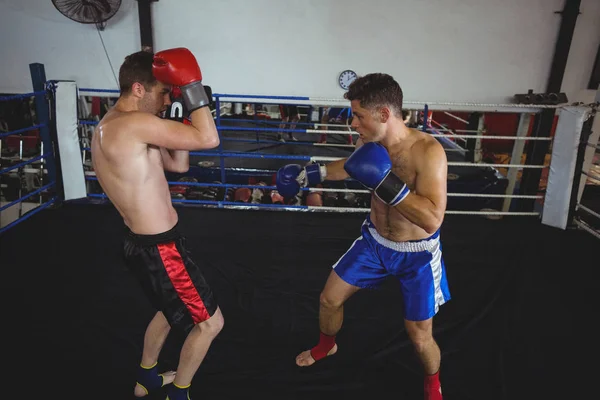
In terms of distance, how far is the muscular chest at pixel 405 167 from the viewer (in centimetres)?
139

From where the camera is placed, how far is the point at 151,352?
4.97 ft

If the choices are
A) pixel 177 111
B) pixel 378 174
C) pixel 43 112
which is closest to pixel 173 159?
pixel 177 111

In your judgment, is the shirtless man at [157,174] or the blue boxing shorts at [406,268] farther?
the blue boxing shorts at [406,268]

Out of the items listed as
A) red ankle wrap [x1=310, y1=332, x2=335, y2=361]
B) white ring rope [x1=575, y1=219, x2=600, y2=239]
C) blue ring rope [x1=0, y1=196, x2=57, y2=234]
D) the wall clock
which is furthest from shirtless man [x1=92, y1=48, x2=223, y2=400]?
white ring rope [x1=575, y1=219, x2=600, y2=239]

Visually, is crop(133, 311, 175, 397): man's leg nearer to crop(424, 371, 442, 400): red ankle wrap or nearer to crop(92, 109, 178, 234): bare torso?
crop(92, 109, 178, 234): bare torso

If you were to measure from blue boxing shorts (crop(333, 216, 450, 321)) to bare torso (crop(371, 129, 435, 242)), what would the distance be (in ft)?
0.09

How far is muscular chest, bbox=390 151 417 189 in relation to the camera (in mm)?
1394

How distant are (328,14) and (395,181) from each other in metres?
2.67

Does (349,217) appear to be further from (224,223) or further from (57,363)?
(57,363)

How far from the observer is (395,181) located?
4.06ft

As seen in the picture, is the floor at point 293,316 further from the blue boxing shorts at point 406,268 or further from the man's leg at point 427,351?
the blue boxing shorts at point 406,268

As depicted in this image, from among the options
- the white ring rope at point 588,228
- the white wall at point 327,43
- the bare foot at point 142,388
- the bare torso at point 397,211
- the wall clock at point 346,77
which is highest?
the white wall at point 327,43

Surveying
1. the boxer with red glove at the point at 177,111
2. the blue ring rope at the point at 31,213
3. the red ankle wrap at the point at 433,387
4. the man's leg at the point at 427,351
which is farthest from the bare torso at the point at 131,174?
the blue ring rope at the point at 31,213

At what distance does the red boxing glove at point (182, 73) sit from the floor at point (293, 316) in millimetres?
1139
